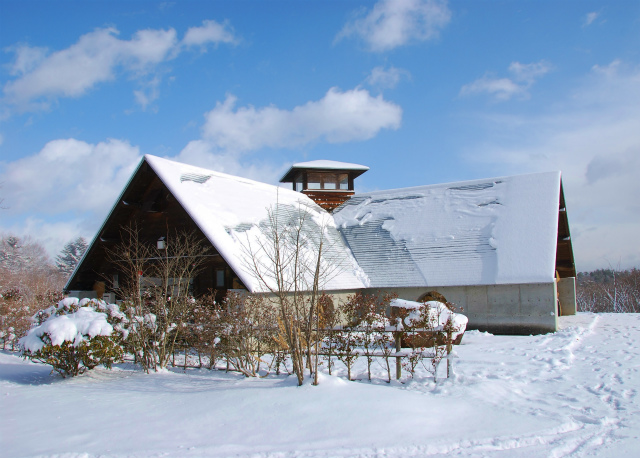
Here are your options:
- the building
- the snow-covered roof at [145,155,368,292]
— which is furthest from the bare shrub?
the building

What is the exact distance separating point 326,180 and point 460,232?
875 centimetres

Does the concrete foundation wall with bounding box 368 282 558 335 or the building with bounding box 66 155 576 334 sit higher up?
the building with bounding box 66 155 576 334

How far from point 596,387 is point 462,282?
30.3ft

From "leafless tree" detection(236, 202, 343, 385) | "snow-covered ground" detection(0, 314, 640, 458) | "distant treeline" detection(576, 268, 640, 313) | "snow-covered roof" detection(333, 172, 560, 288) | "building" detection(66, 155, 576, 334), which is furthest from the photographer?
"distant treeline" detection(576, 268, 640, 313)

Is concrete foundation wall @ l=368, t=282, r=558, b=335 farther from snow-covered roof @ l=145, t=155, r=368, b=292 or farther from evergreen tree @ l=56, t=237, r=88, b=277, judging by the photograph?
evergreen tree @ l=56, t=237, r=88, b=277

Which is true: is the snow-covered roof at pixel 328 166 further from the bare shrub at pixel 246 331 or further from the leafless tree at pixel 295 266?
the bare shrub at pixel 246 331

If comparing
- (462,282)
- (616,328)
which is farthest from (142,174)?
(616,328)

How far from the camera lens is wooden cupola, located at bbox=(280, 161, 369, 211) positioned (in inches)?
1049

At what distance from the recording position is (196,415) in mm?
7480

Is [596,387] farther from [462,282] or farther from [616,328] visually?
[616,328]

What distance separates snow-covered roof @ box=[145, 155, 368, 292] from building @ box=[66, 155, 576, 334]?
56mm

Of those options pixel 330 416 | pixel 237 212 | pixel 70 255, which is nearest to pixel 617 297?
pixel 237 212

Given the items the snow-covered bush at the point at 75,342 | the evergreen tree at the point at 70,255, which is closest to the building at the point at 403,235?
the snow-covered bush at the point at 75,342

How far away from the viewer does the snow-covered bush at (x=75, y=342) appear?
34.9 ft
